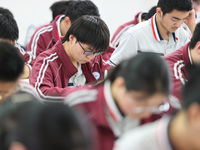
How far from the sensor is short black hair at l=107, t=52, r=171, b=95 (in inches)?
41.3

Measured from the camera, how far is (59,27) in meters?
2.60

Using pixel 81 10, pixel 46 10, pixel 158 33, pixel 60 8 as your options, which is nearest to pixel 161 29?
pixel 158 33

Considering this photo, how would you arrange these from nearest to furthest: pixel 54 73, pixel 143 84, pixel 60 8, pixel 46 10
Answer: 1. pixel 143 84
2. pixel 54 73
3. pixel 60 8
4. pixel 46 10

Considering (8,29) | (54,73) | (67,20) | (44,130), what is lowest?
(54,73)

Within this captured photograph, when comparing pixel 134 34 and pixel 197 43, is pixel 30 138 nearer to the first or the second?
pixel 197 43

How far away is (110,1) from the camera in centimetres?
422

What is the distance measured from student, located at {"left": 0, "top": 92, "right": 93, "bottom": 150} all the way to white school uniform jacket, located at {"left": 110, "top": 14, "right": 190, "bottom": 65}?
1384 millimetres

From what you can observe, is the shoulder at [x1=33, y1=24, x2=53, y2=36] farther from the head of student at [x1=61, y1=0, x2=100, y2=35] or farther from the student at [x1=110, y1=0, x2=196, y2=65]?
the student at [x1=110, y1=0, x2=196, y2=65]

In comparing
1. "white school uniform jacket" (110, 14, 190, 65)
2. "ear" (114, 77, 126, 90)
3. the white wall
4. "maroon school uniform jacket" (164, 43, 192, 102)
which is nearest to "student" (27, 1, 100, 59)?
"white school uniform jacket" (110, 14, 190, 65)

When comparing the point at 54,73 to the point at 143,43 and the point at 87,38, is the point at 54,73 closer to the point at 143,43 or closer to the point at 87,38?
the point at 87,38

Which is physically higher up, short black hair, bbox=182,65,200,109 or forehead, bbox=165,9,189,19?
short black hair, bbox=182,65,200,109

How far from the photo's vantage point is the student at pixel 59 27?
98.5 inches

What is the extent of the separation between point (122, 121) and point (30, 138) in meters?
0.57

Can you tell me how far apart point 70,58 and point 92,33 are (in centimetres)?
23
